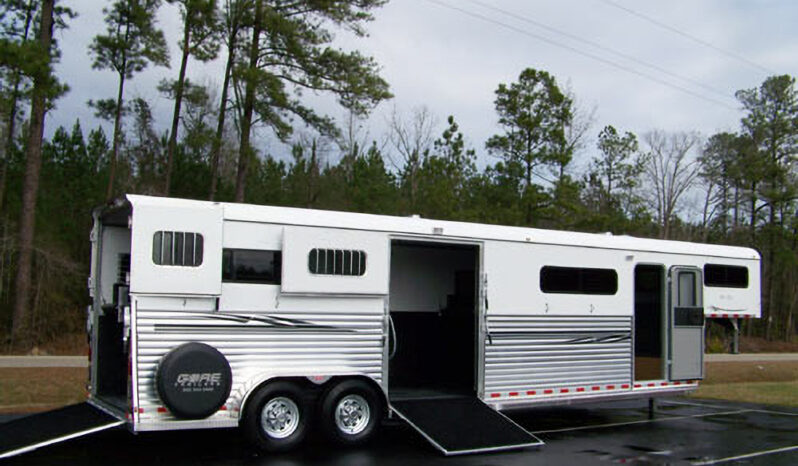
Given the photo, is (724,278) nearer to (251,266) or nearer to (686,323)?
(686,323)

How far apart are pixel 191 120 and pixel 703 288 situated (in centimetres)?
1966

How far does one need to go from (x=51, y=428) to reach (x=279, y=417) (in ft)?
7.64

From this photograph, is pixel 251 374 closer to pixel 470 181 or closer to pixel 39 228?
pixel 39 228

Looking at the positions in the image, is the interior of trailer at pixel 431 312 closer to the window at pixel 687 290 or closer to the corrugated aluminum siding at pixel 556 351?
the corrugated aluminum siding at pixel 556 351

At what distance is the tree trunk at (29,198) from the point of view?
20172 millimetres

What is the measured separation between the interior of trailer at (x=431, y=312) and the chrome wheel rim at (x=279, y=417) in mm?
3196

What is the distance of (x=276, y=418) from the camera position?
837cm

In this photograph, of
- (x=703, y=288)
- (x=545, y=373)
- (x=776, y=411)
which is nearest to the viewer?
(x=545, y=373)

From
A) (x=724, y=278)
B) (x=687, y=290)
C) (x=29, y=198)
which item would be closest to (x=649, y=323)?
(x=687, y=290)

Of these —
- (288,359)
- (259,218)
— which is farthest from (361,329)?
(259,218)

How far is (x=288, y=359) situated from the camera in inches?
332

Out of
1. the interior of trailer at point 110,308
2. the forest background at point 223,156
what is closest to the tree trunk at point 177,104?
the forest background at point 223,156

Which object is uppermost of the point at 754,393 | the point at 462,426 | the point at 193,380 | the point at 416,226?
the point at 416,226

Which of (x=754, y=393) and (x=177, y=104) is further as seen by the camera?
(x=177, y=104)
